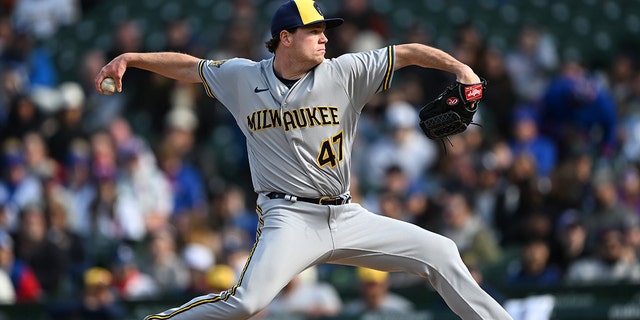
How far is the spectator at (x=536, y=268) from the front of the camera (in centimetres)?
998

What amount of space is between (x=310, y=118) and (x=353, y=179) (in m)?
5.15

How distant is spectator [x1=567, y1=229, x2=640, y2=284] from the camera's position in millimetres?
9812

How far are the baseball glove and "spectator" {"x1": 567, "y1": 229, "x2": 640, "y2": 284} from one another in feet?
12.4

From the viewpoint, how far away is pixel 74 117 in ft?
44.0

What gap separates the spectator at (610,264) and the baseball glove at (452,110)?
3.79m

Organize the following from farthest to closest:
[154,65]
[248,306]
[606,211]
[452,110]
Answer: [606,211]
[154,65]
[452,110]
[248,306]

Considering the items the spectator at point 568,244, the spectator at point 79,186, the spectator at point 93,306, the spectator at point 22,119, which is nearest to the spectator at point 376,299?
the spectator at point 568,244

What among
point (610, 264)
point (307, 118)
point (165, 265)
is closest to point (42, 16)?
point (165, 265)

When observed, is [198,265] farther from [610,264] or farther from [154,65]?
[154,65]

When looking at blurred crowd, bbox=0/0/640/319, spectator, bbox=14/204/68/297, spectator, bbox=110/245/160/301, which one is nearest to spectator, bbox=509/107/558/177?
blurred crowd, bbox=0/0/640/319

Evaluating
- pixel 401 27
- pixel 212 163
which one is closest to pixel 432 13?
pixel 401 27

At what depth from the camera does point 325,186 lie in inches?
251

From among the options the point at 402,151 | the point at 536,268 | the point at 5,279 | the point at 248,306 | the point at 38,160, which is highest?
the point at 248,306

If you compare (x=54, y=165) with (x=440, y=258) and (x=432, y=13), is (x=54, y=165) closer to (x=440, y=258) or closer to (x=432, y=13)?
(x=432, y=13)
